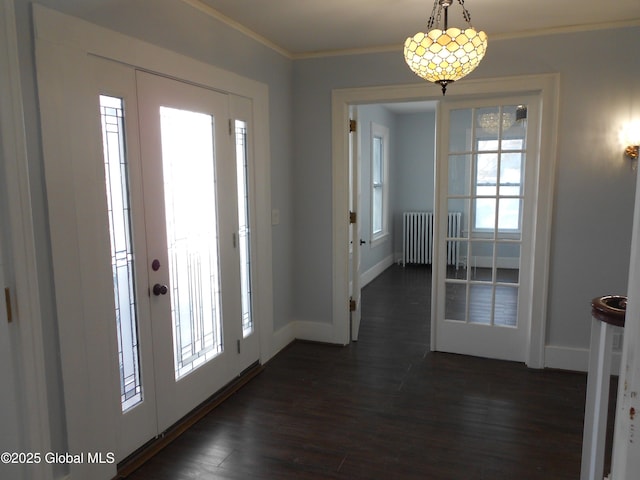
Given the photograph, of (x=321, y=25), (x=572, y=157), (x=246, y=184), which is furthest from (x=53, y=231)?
(x=572, y=157)

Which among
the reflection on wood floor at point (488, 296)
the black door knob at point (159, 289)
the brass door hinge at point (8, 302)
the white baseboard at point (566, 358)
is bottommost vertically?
the white baseboard at point (566, 358)

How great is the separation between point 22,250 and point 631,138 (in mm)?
3763

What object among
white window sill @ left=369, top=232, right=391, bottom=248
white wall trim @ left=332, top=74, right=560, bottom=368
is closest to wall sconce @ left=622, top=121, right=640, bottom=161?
white wall trim @ left=332, top=74, right=560, bottom=368

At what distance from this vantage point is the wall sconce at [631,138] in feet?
10.6

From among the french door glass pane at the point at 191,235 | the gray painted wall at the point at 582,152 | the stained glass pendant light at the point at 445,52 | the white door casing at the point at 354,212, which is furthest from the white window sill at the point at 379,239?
the stained glass pendant light at the point at 445,52

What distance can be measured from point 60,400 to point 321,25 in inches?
109

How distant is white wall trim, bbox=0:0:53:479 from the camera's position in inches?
66.6

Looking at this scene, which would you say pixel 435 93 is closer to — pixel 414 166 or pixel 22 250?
pixel 22 250

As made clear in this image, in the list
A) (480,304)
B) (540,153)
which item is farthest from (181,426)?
(540,153)

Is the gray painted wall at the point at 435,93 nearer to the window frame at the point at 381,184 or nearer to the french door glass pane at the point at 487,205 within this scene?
the french door glass pane at the point at 487,205

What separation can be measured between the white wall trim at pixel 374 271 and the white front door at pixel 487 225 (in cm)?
238

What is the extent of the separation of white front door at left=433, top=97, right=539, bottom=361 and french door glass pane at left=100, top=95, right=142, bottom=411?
2.51m

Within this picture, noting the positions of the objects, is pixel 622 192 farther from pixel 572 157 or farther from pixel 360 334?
pixel 360 334

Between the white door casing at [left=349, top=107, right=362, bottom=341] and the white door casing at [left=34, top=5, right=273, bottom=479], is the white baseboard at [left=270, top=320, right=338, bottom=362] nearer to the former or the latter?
the white door casing at [left=349, top=107, right=362, bottom=341]
